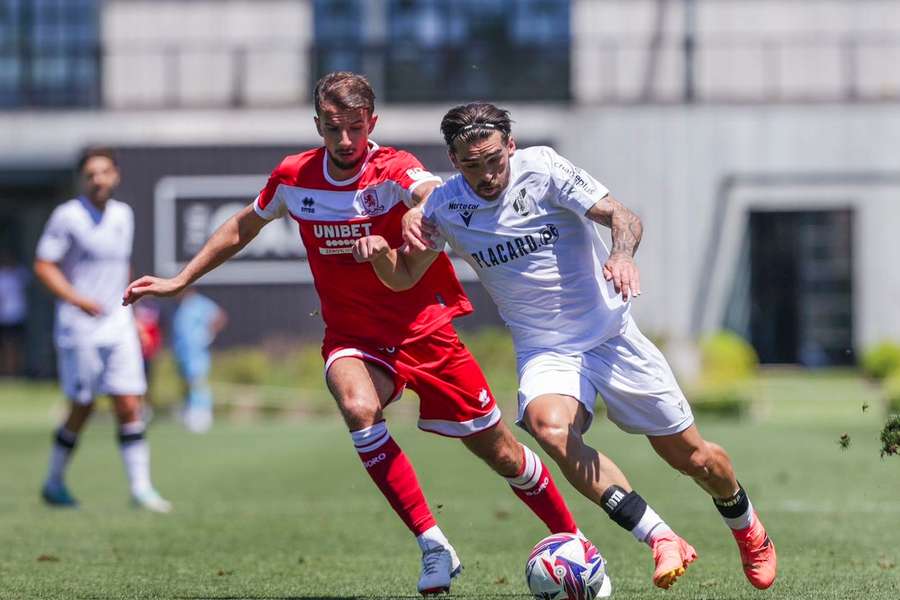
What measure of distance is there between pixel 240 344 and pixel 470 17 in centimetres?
798

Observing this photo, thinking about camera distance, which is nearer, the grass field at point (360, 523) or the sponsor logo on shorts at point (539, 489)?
the sponsor logo on shorts at point (539, 489)

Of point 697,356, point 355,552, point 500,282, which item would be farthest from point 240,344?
point 500,282

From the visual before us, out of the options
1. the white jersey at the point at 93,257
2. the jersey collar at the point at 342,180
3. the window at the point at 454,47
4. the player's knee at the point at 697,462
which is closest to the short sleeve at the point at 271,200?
the jersey collar at the point at 342,180

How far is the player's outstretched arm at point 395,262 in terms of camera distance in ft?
23.0

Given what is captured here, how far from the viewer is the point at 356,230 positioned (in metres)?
7.39

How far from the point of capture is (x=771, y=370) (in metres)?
30.6

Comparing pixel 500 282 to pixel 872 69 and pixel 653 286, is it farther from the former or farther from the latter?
pixel 872 69

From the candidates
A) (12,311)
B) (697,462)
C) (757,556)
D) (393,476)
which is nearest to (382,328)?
(393,476)

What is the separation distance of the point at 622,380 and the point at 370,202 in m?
1.37

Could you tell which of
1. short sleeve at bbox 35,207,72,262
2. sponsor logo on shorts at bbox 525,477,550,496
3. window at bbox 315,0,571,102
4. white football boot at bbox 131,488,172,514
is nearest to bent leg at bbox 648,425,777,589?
sponsor logo on shorts at bbox 525,477,550,496

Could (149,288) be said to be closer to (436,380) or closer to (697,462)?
(436,380)

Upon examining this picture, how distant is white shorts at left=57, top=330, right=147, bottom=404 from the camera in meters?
11.6

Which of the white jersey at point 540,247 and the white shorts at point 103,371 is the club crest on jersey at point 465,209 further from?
the white shorts at point 103,371

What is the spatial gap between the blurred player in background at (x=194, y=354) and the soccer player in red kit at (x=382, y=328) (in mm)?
15176
